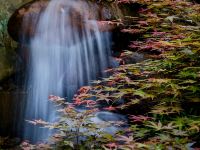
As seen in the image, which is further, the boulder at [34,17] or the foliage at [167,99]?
the boulder at [34,17]

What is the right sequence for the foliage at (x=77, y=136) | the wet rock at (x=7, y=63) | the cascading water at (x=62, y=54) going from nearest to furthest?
the foliage at (x=77, y=136)
the cascading water at (x=62, y=54)
the wet rock at (x=7, y=63)

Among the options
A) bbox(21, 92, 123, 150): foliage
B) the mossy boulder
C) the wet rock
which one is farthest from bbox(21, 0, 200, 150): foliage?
the wet rock

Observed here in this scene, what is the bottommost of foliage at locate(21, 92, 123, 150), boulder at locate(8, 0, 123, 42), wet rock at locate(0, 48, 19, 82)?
foliage at locate(21, 92, 123, 150)

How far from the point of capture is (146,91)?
2973mm

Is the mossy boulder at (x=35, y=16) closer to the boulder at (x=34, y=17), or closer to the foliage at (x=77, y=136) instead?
the boulder at (x=34, y=17)

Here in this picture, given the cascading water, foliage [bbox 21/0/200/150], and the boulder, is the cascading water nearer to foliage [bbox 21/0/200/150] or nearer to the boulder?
the boulder

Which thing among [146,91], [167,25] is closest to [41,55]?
[167,25]

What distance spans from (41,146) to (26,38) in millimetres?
3414

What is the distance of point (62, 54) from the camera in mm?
5773

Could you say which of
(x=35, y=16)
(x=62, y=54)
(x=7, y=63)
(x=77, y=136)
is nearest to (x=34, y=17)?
(x=35, y=16)

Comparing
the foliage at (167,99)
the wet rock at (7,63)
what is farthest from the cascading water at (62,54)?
the foliage at (167,99)

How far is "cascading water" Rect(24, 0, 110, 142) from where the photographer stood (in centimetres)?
543

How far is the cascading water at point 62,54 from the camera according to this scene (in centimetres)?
543

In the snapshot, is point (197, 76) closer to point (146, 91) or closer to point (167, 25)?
point (146, 91)
